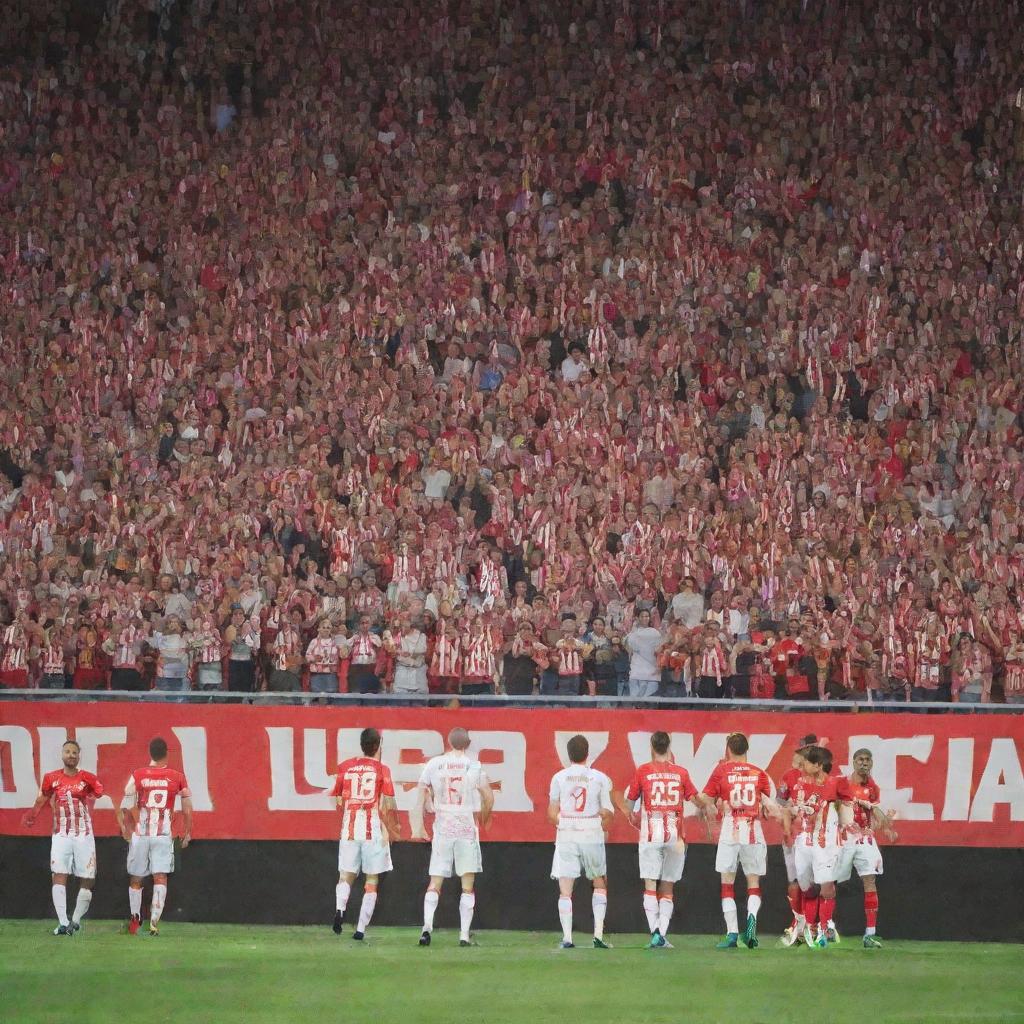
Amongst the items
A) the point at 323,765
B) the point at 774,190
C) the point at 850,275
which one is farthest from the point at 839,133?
the point at 323,765

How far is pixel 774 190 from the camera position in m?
30.2

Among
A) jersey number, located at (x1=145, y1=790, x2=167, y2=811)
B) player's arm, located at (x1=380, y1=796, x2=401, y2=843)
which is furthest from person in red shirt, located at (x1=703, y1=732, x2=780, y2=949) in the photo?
jersey number, located at (x1=145, y1=790, x2=167, y2=811)

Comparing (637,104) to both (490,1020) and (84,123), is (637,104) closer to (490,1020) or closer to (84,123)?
(84,123)

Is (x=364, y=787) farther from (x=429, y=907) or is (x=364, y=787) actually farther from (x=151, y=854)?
(x=151, y=854)

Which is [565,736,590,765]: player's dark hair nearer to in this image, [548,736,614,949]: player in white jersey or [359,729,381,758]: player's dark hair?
[548,736,614,949]: player in white jersey

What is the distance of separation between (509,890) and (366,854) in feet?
8.06

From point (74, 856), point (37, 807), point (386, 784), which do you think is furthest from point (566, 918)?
point (37, 807)

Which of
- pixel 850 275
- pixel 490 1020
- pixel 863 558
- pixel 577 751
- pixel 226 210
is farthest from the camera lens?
pixel 226 210

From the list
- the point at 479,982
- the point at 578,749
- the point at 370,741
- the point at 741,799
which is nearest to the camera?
the point at 479,982

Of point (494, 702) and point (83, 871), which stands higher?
point (494, 702)

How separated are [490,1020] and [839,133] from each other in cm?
2232

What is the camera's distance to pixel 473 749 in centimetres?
1947

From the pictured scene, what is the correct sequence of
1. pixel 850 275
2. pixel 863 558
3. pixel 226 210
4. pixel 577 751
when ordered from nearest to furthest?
pixel 577 751 < pixel 863 558 < pixel 850 275 < pixel 226 210

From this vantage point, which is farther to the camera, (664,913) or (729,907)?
(729,907)
